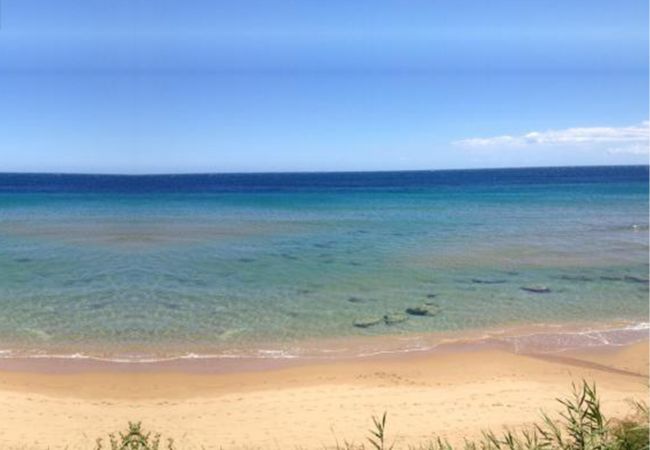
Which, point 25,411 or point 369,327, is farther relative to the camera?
point 369,327

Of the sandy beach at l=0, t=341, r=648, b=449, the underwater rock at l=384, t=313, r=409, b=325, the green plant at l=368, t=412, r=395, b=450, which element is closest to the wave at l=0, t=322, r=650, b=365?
the sandy beach at l=0, t=341, r=648, b=449

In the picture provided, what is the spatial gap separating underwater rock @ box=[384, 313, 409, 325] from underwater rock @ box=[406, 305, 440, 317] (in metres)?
0.37

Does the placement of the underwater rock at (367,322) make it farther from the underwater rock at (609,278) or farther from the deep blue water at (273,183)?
the deep blue water at (273,183)

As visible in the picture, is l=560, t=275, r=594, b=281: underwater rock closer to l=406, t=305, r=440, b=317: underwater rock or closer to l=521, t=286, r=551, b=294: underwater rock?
l=521, t=286, r=551, b=294: underwater rock

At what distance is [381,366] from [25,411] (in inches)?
238

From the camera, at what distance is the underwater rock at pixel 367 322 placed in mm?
14766

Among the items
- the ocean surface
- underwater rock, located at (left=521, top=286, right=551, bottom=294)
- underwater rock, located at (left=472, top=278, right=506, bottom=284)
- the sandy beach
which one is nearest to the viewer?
the sandy beach

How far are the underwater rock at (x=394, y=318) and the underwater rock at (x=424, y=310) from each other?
0.37 m

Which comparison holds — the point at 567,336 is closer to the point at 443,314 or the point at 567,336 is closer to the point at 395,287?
the point at 443,314

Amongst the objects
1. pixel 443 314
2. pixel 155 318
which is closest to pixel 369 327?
pixel 443 314

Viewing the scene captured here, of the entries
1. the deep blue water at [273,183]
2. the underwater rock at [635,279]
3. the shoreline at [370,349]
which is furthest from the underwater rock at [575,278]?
the deep blue water at [273,183]

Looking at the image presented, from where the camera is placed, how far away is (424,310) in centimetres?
1600

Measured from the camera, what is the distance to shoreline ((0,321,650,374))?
12.0 metres

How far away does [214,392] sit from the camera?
36.0ft
